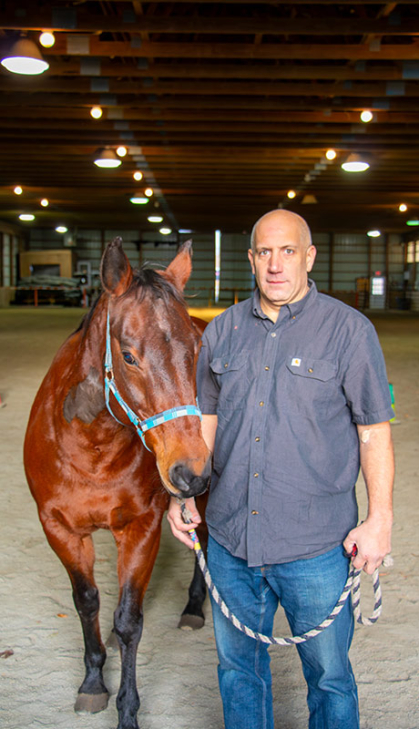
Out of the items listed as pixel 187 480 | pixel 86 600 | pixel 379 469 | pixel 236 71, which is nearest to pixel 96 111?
pixel 236 71

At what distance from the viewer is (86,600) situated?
2.44 meters

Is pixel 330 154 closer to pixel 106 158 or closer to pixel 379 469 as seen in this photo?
pixel 106 158

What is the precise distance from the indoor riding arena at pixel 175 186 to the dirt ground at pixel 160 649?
0.03 ft

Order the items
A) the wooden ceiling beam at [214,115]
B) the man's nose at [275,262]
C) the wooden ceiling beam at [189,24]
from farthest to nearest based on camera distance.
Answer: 1. the wooden ceiling beam at [214,115]
2. the wooden ceiling beam at [189,24]
3. the man's nose at [275,262]

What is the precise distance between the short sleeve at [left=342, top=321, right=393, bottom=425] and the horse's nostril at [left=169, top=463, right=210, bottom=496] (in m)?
0.46

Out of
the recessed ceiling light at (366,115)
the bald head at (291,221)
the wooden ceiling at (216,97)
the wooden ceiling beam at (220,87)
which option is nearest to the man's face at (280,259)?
the bald head at (291,221)

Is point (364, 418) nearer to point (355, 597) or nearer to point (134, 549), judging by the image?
point (355, 597)

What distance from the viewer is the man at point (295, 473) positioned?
5.46 feet

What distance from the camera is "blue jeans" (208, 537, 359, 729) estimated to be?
1.66 metres

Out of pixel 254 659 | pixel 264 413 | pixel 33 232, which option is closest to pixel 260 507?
pixel 264 413

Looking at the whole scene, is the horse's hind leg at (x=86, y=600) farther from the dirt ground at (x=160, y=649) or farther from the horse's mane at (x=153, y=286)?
the horse's mane at (x=153, y=286)

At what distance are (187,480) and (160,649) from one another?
1503 mm

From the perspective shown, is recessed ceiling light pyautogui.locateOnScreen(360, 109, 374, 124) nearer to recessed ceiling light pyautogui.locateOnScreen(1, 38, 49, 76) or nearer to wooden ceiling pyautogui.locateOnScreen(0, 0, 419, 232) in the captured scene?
wooden ceiling pyautogui.locateOnScreen(0, 0, 419, 232)

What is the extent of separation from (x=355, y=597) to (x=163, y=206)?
21.0 metres
